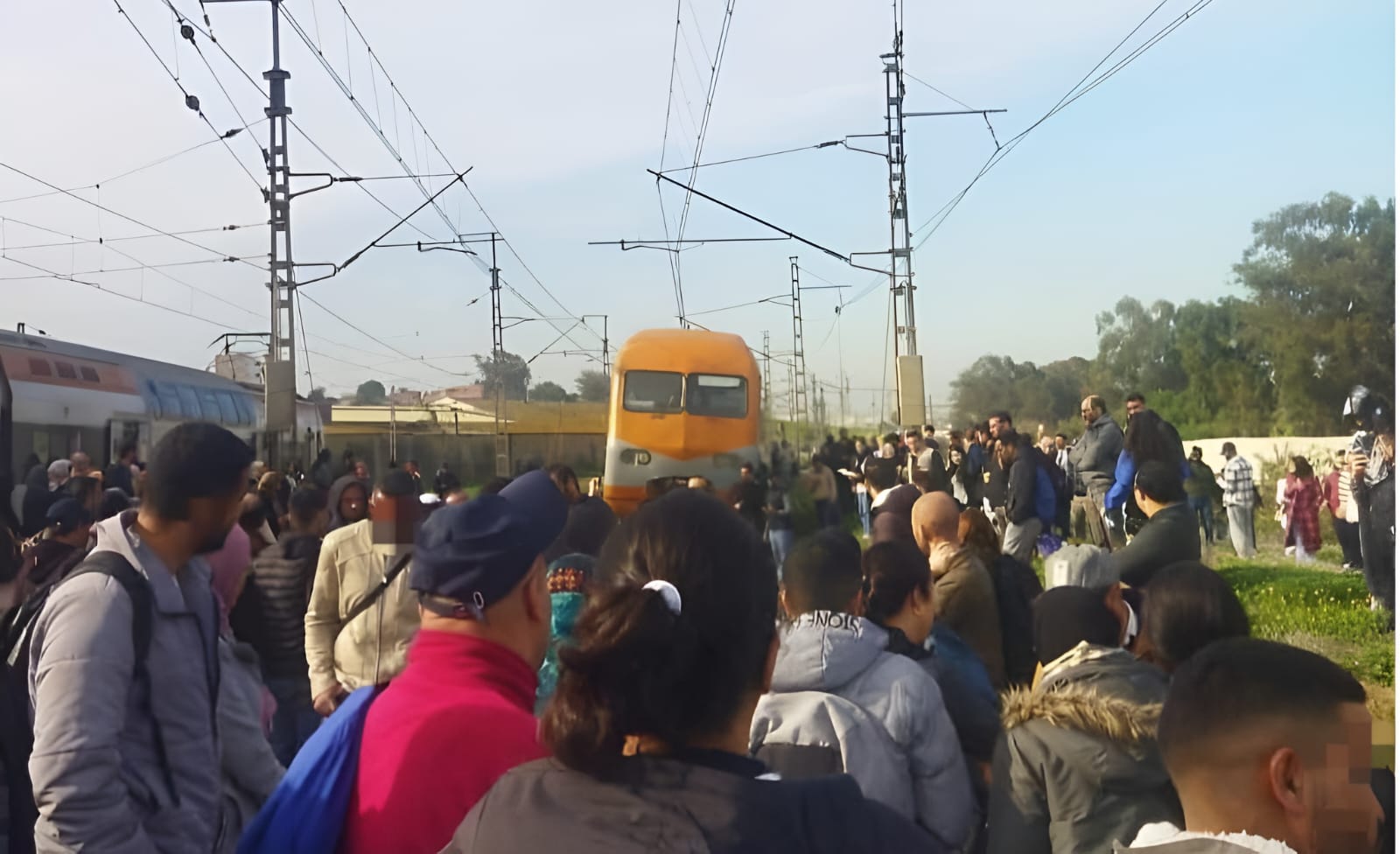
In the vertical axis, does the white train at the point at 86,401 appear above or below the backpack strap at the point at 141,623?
above

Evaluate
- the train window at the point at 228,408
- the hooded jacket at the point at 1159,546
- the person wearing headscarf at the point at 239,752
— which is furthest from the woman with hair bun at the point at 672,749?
the train window at the point at 228,408

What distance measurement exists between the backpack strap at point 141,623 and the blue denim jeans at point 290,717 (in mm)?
2453

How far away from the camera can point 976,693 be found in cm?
344

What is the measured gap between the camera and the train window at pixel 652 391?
697 inches

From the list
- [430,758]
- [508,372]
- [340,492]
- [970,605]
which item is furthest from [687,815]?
[508,372]

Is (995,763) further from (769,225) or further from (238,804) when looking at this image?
(769,225)

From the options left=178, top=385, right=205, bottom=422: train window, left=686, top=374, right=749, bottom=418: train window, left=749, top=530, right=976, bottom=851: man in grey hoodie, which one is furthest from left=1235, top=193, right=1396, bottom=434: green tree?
left=178, top=385, right=205, bottom=422: train window

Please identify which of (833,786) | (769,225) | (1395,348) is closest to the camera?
(833,786)

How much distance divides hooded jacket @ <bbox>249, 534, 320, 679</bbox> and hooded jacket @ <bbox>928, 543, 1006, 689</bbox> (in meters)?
2.42

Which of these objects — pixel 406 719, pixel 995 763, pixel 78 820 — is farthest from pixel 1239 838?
pixel 78 820

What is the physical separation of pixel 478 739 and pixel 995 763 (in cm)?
132

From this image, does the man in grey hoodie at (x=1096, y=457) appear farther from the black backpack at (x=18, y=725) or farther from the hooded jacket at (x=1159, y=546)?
the black backpack at (x=18, y=725)

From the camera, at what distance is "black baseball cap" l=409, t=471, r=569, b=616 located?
2.02 metres

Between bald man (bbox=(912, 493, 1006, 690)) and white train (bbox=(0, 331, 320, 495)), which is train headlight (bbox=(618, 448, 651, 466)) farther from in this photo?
bald man (bbox=(912, 493, 1006, 690))
